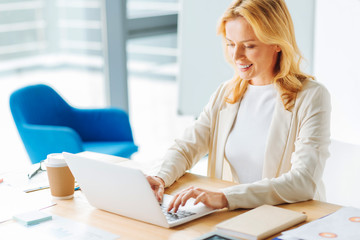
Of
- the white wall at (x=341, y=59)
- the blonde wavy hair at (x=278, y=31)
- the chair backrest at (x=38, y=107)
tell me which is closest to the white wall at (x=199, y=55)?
the white wall at (x=341, y=59)

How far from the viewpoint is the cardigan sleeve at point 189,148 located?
2.09m

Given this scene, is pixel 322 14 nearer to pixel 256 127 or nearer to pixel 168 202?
pixel 256 127

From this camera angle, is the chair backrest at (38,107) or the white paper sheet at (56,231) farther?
the chair backrest at (38,107)

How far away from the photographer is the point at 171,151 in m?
2.23

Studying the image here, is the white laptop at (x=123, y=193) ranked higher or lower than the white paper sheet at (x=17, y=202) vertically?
higher

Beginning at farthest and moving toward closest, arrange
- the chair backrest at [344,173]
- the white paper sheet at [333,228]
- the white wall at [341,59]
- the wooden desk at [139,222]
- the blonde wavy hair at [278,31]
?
the white wall at [341,59] < the chair backrest at [344,173] < the blonde wavy hair at [278,31] < the wooden desk at [139,222] < the white paper sheet at [333,228]

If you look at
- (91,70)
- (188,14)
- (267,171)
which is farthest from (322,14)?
(91,70)

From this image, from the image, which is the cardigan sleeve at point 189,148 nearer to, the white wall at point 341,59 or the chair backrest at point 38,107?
the white wall at point 341,59

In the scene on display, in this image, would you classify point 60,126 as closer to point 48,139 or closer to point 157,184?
point 48,139

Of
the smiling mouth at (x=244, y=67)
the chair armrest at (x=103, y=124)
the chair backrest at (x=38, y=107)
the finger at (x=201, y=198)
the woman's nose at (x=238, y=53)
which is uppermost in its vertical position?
the woman's nose at (x=238, y=53)

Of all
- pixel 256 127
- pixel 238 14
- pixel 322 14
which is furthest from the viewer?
pixel 322 14

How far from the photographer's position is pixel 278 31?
2.12 m

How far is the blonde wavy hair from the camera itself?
2088mm

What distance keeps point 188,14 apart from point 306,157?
2409mm
